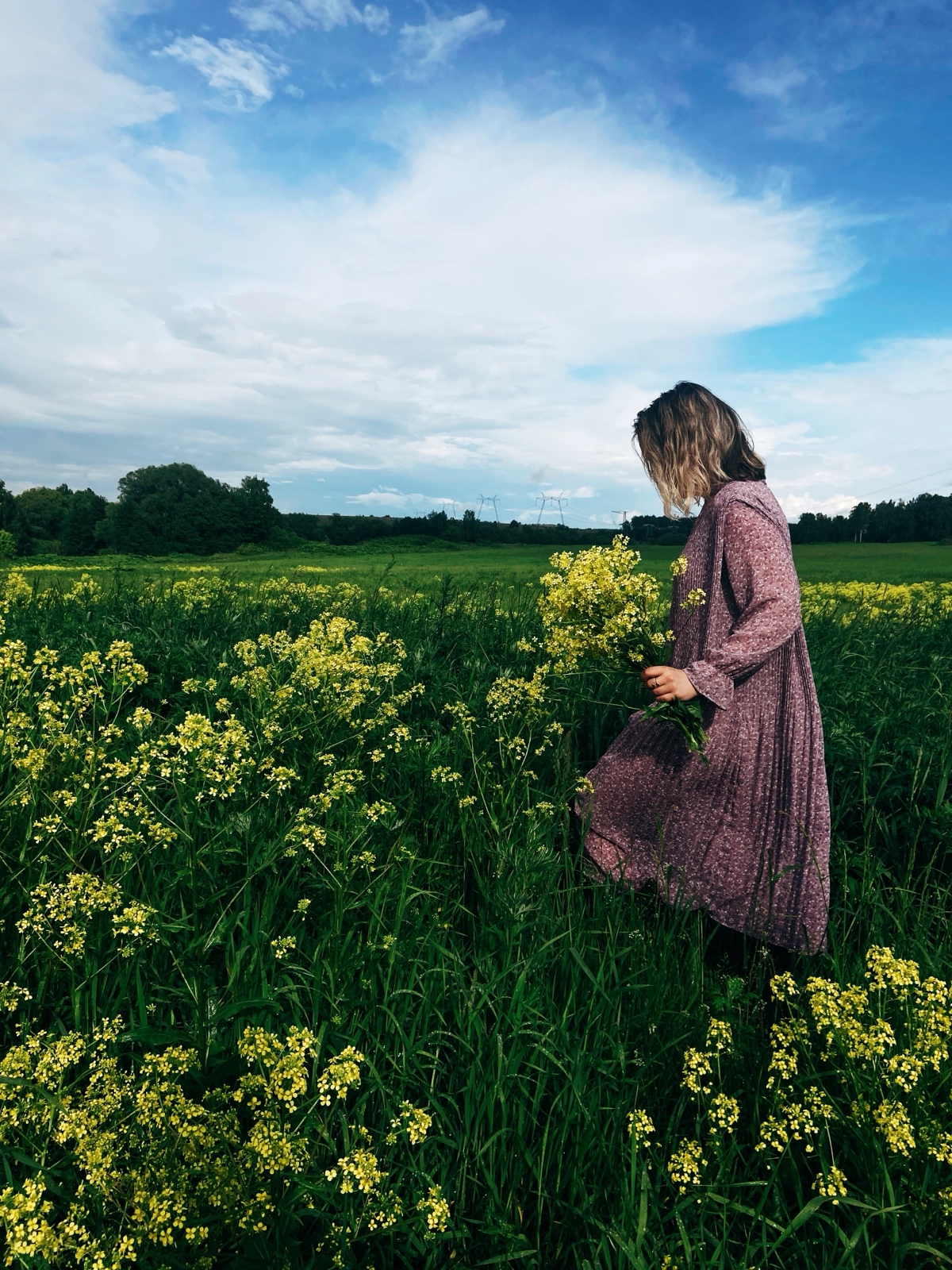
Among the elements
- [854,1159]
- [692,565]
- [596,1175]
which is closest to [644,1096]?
[596,1175]

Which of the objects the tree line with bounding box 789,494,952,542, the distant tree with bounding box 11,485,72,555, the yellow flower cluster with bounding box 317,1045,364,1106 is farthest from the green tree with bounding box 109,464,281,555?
the yellow flower cluster with bounding box 317,1045,364,1106

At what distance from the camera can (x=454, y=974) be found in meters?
2.44

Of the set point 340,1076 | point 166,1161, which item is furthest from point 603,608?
point 166,1161

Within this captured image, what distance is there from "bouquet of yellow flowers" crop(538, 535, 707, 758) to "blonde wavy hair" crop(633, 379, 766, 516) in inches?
23.6

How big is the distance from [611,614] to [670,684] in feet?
1.23

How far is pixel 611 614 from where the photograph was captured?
121 inches

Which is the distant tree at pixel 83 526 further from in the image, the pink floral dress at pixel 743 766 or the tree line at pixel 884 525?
the pink floral dress at pixel 743 766

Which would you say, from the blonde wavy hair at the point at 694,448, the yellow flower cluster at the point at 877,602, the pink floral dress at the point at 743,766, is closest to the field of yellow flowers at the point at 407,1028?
the pink floral dress at the point at 743,766

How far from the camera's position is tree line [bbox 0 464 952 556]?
58.7 m

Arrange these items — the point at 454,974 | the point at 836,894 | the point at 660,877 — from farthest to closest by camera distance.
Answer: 1. the point at 836,894
2. the point at 660,877
3. the point at 454,974

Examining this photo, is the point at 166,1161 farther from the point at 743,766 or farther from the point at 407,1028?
the point at 743,766

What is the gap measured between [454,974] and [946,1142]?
1.38 metres

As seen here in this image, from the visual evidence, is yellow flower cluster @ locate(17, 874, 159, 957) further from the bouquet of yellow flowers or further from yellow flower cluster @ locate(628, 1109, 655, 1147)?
the bouquet of yellow flowers

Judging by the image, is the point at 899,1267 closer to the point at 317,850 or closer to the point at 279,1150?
the point at 279,1150
